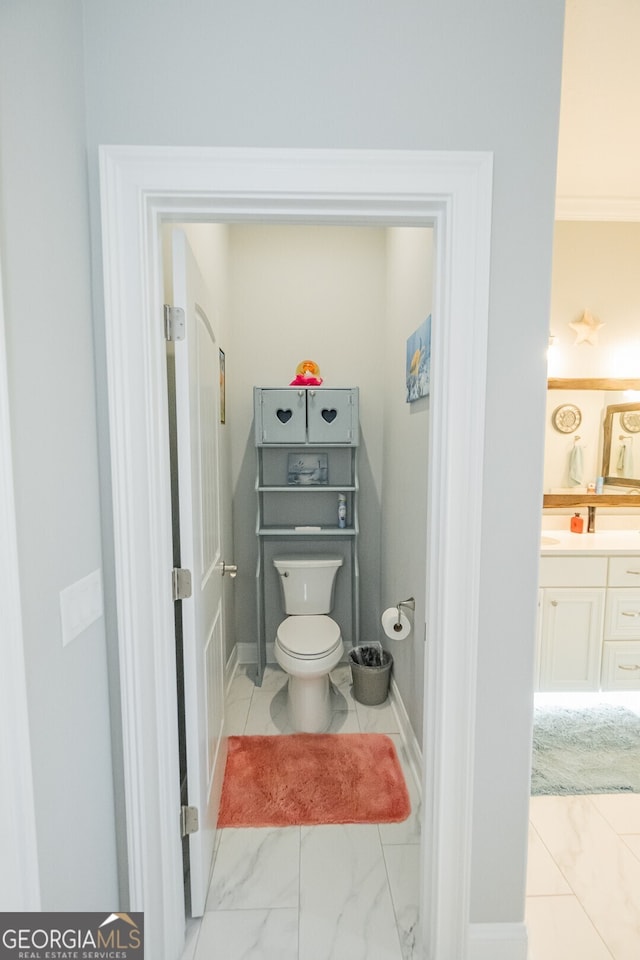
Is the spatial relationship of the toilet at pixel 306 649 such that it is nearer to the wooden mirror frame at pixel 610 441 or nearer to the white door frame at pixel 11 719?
the white door frame at pixel 11 719

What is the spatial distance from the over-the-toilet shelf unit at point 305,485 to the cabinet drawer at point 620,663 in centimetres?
140

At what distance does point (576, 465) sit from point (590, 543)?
1.67ft

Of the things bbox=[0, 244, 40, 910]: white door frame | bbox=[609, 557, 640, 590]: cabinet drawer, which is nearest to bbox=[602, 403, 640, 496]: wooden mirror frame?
bbox=[609, 557, 640, 590]: cabinet drawer

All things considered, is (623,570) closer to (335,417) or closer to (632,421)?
(632,421)

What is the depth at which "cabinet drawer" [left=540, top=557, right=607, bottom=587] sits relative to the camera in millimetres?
2431

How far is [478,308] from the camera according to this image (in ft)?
3.59

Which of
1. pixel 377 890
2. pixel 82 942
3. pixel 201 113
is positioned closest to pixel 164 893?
pixel 82 942

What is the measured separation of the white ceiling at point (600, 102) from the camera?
1.46 meters

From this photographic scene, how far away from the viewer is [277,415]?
107 inches

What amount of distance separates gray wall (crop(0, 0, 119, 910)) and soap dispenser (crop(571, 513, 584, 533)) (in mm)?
2701

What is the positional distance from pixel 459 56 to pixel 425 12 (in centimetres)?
12

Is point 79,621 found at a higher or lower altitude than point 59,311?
lower

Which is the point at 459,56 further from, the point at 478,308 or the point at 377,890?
the point at 377,890

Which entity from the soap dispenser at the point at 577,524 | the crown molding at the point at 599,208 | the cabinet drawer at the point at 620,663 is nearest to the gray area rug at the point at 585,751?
the cabinet drawer at the point at 620,663
